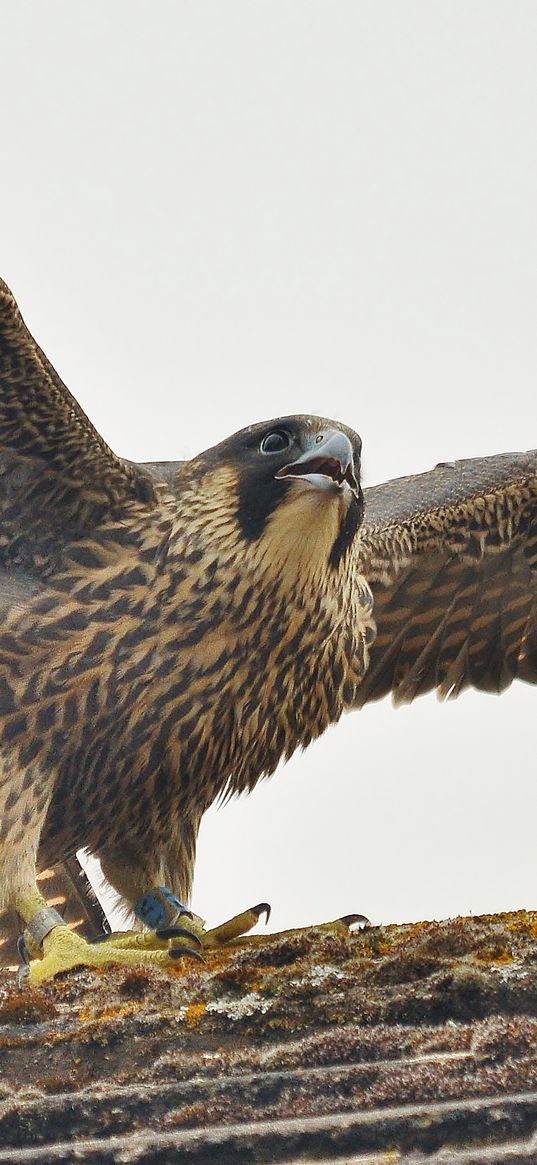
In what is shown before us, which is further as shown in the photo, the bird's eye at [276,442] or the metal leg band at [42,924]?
the bird's eye at [276,442]

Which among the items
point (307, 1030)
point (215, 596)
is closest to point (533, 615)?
point (215, 596)

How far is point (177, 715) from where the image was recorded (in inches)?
193

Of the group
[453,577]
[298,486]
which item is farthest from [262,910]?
[453,577]

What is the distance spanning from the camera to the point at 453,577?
21.5 feet

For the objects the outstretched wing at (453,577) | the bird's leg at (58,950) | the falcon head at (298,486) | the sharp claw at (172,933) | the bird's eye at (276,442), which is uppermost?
the bird's eye at (276,442)

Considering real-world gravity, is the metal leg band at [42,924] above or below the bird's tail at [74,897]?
above

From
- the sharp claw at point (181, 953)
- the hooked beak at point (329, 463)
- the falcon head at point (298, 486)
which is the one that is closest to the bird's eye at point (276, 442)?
the falcon head at point (298, 486)

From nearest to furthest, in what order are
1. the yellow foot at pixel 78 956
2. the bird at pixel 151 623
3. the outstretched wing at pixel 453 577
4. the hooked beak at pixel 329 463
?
the yellow foot at pixel 78 956 < the hooked beak at pixel 329 463 < the bird at pixel 151 623 < the outstretched wing at pixel 453 577

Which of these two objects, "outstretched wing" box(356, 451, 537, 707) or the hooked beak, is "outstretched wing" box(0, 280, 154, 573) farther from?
"outstretched wing" box(356, 451, 537, 707)

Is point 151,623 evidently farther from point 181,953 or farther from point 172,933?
point 181,953

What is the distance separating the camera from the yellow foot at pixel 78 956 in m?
4.16

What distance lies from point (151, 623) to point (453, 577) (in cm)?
202

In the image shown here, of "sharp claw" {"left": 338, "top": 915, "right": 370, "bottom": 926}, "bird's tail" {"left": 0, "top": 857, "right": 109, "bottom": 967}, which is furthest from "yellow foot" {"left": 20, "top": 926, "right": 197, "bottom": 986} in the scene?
"bird's tail" {"left": 0, "top": 857, "right": 109, "bottom": 967}

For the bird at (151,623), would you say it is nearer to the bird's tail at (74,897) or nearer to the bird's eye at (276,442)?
the bird's eye at (276,442)
